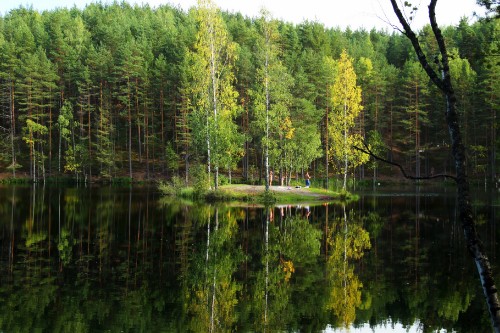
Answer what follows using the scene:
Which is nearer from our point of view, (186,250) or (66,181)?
(186,250)

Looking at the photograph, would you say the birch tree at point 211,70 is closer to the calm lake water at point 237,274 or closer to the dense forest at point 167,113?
the dense forest at point 167,113

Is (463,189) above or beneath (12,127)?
beneath

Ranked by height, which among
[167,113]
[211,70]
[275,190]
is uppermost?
[211,70]

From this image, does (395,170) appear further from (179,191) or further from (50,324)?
(50,324)

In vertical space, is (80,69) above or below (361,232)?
above

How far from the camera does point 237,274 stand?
15.7 metres

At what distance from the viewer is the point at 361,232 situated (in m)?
24.8

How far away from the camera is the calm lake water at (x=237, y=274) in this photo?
11.5 m

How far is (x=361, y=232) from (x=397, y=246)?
353 cm

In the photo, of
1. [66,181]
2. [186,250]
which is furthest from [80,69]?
[186,250]

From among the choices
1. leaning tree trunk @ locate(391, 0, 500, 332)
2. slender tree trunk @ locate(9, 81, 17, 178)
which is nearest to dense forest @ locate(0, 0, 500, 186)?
slender tree trunk @ locate(9, 81, 17, 178)

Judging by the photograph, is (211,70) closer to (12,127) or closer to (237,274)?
(237,274)

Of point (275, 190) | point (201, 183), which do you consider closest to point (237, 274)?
point (201, 183)

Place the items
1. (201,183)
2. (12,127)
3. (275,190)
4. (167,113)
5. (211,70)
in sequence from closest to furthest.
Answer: (201,183) → (275,190) → (211,70) → (167,113) → (12,127)
